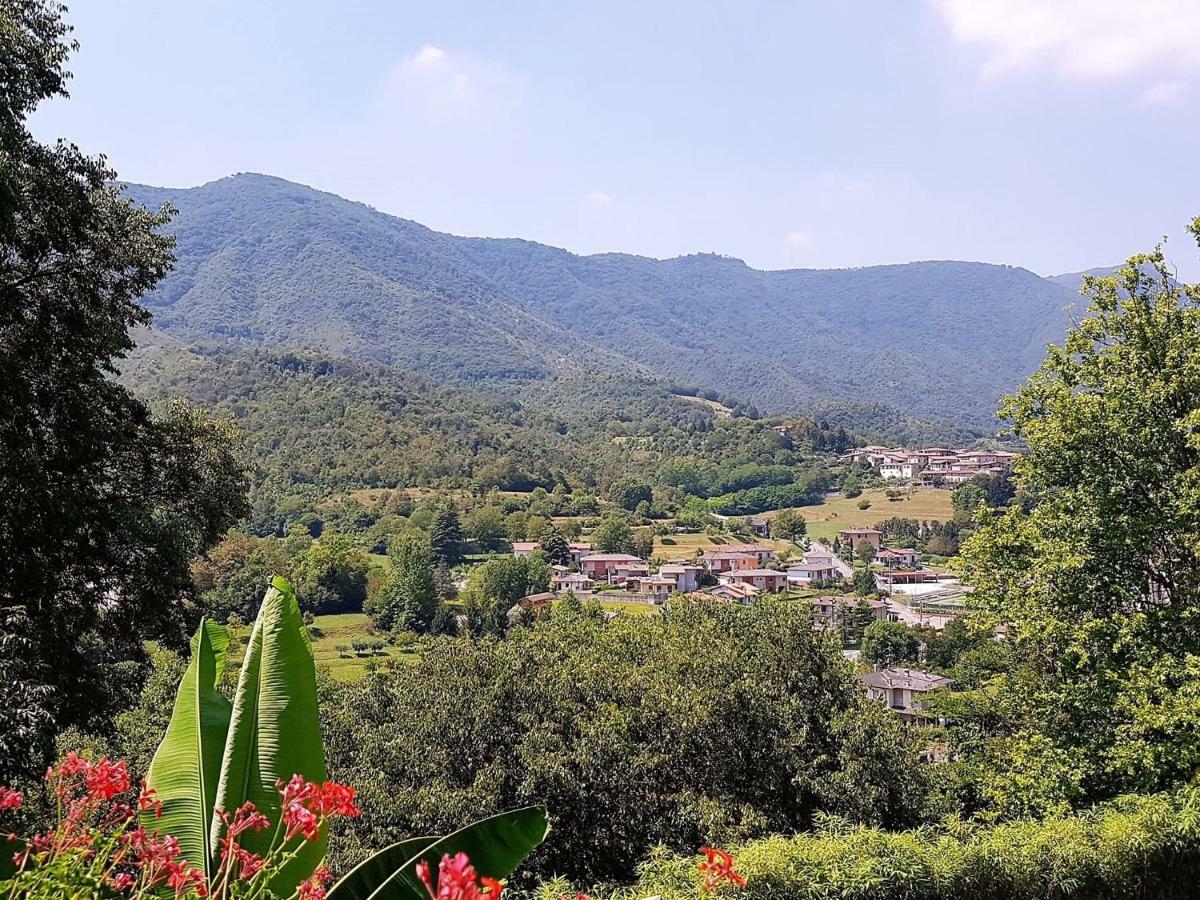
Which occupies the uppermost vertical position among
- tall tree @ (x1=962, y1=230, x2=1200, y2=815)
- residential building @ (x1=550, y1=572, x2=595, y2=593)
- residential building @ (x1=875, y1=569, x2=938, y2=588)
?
tall tree @ (x1=962, y1=230, x2=1200, y2=815)

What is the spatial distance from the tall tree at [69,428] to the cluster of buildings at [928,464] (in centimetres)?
9175

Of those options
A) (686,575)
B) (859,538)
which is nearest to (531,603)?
(686,575)

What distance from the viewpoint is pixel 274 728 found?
8.07 ft

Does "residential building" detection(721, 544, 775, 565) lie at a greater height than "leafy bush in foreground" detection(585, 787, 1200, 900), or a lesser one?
lesser

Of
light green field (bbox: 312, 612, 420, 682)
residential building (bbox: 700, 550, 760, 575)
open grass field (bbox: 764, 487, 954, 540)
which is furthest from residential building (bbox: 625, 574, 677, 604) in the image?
open grass field (bbox: 764, 487, 954, 540)

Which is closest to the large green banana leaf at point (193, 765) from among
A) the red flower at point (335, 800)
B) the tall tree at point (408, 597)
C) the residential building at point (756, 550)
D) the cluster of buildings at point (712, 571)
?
the red flower at point (335, 800)

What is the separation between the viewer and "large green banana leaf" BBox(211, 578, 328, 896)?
7.82 feet

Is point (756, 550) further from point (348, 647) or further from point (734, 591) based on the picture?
point (348, 647)

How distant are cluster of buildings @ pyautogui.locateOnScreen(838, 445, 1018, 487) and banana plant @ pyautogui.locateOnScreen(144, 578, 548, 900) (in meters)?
94.7

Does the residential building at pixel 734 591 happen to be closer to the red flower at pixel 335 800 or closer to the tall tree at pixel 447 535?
the tall tree at pixel 447 535

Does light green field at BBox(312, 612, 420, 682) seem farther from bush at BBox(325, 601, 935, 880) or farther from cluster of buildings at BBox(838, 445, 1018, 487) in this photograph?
cluster of buildings at BBox(838, 445, 1018, 487)

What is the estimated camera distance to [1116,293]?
880 centimetres

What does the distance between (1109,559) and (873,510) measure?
74049 millimetres

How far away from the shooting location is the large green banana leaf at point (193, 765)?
239 cm
